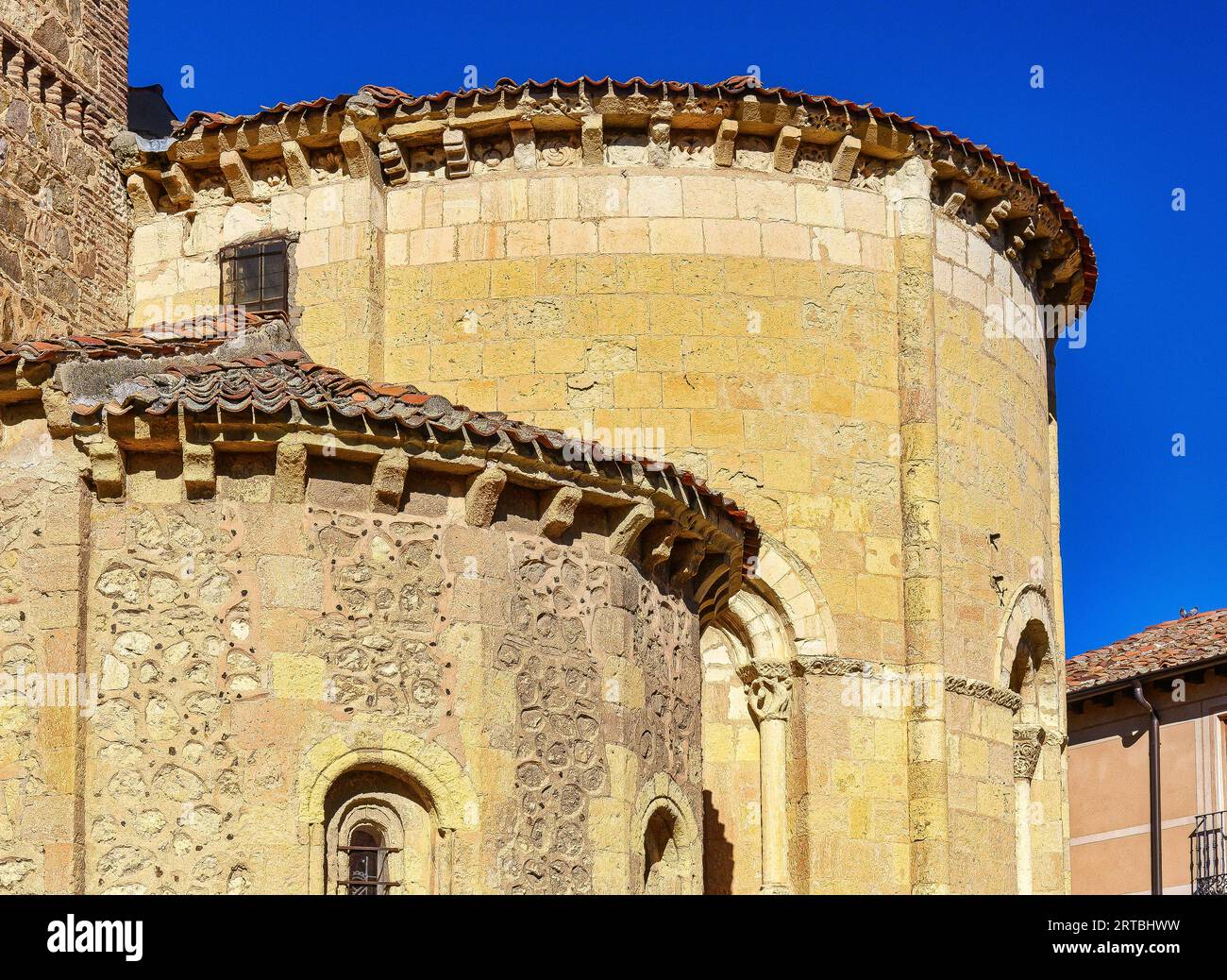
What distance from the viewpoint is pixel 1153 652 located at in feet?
99.7

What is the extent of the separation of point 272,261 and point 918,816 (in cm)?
746

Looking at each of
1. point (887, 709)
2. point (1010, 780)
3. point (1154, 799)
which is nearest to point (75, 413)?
point (887, 709)

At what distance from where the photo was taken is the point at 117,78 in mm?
21797

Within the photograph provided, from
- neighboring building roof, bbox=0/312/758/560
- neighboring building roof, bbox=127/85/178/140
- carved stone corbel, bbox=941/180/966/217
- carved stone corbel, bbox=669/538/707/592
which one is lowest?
carved stone corbel, bbox=669/538/707/592

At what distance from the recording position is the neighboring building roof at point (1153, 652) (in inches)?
1156

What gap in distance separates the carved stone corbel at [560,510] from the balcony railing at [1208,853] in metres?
15.3

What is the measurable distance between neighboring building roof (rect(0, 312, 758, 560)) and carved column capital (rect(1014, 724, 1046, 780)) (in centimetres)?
792

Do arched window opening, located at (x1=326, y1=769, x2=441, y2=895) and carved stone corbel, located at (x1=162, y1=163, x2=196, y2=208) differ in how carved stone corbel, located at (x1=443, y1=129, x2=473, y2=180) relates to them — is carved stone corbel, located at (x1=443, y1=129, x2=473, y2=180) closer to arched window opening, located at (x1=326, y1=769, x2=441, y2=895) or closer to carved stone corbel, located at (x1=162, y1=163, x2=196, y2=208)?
carved stone corbel, located at (x1=162, y1=163, x2=196, y2=208)

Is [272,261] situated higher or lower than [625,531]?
higher

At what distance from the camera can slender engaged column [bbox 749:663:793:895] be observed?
19516mm

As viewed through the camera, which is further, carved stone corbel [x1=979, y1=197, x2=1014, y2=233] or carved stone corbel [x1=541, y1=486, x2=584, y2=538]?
carved stone corbel [x1=979, y1=197, x2=1014, y2=233]

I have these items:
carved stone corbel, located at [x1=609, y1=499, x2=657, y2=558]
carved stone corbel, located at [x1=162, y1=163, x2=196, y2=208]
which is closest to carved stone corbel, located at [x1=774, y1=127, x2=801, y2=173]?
carved stone corbel, located at [x1=162, y1=163, x2=196, y2=208]

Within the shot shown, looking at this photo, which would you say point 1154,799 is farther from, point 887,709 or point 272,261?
point 272,261

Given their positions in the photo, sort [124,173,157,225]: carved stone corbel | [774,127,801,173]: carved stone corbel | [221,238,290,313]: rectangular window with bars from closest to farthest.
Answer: [774,127,801,173]: carved stone corbel, [221,238,290,313]: rectangular window with bars, [124,173,157,225]: carved stone corbel
